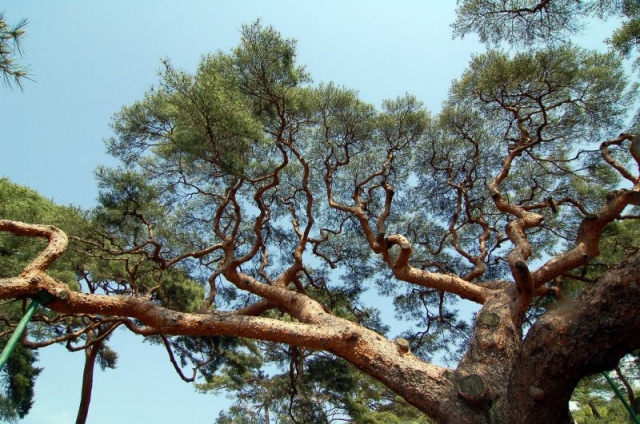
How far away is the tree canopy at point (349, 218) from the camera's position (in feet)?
11.3

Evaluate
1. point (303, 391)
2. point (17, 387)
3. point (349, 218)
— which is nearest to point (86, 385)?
point (17, 387)

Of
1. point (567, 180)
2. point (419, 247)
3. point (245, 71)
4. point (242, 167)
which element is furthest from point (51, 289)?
point (567, 180)

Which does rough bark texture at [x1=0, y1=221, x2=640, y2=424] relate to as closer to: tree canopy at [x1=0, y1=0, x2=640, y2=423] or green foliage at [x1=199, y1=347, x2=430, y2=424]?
tree canopy at [x1=0, y1=0, x2=640, y2=423]

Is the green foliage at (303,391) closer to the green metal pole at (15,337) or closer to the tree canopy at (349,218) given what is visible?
the tree canopy at (349,218)

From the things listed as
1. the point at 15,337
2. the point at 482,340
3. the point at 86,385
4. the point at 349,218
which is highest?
the point at 349,218

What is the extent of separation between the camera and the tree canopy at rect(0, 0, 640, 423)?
3.45 m

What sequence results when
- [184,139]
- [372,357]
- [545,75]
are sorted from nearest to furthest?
[372,357]
[184,139]
[545,75]

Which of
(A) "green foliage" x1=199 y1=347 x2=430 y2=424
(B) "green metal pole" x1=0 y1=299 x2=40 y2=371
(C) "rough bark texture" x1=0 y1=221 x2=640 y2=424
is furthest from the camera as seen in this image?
(A) "green foliage" x1=199 y1=347 x2=430 y2=424

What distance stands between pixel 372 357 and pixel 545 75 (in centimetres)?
526

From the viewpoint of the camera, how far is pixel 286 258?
26.0 feet

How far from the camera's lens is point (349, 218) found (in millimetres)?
7719

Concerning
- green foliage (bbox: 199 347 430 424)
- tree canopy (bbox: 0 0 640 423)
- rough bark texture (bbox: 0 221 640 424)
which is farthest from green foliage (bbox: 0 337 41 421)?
rough bark texture (bbox: 0 221 640 424)

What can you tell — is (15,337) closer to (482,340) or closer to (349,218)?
(482,340)

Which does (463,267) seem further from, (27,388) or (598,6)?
(27,388)
